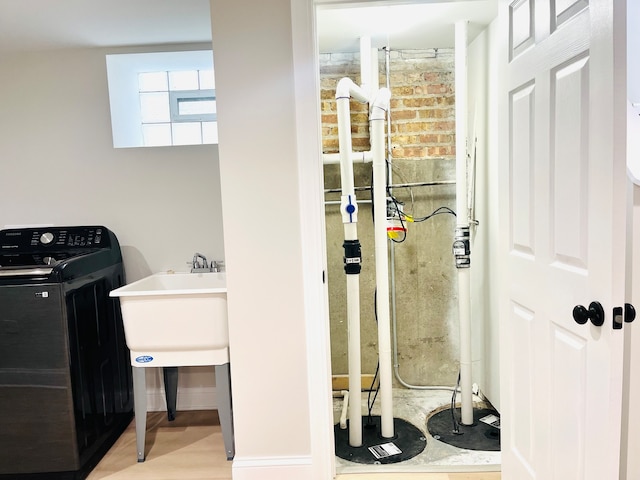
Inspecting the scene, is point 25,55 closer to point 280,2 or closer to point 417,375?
point 280,2

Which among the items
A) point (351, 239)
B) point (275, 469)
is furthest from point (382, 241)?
point (275, 469)

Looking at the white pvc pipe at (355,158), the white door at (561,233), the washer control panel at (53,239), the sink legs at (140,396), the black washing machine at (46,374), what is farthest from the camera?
the white pvc pipe at (355,158)

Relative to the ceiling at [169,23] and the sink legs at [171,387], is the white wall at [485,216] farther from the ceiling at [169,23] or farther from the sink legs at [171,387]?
the sink legs at [171,387]

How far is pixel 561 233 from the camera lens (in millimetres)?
1334

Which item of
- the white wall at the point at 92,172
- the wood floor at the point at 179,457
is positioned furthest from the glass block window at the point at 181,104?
the wood floor at the point at 179,457

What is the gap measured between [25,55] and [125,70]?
0.54 meters

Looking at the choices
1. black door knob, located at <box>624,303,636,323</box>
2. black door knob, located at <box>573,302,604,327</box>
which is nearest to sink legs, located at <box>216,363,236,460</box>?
black door knob, located at <box>573,302,604,327</box>

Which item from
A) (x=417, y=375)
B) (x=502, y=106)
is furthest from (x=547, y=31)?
(x=417, y=375)

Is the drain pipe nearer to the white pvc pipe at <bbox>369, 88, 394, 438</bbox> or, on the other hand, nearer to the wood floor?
the white pvc pipe at <bbox>369, 88, 394, 438</bbox>

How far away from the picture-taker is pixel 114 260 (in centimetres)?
254

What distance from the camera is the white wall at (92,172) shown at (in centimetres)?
261

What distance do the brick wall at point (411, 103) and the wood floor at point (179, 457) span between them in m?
1.75

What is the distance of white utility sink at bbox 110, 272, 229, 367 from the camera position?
6.65 ft

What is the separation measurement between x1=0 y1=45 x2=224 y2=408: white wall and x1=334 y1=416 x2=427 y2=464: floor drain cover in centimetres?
125
